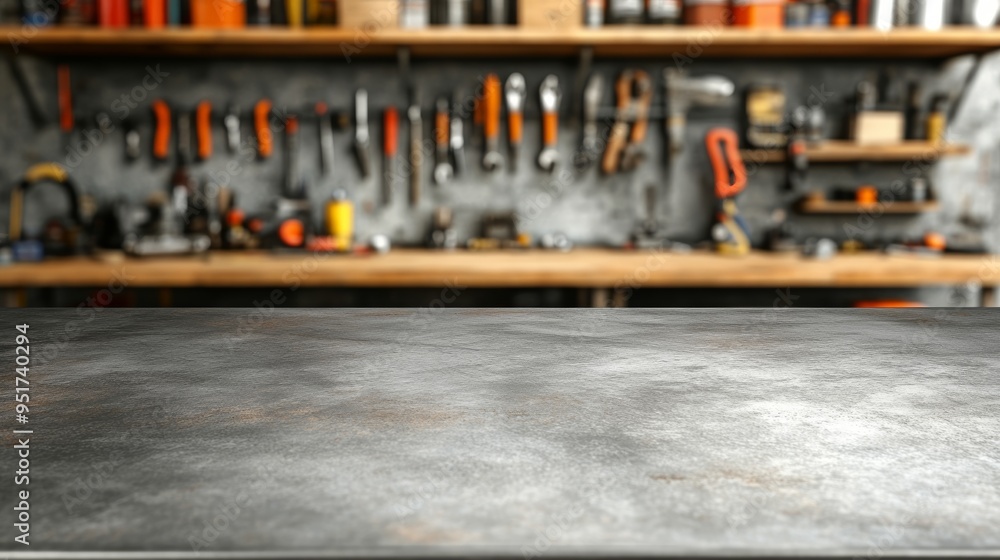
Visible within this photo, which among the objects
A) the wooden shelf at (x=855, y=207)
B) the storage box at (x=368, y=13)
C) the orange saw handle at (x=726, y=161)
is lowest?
the wooden shelf at (x=855, y=207)

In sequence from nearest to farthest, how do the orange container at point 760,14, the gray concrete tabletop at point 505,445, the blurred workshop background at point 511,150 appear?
the gray concrete tabletop at point 505,445 < the orange container at point 760,14 < the blurred workshop background at point 511,150

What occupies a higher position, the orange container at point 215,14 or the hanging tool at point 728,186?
the orange container at point 215,14

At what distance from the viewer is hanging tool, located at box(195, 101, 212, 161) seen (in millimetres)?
3057

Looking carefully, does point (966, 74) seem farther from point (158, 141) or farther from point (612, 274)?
point (158, 141)

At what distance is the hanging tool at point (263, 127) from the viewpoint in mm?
3041

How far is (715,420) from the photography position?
58 centimetres

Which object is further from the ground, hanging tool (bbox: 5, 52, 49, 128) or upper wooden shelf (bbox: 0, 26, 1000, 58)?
upper wooden shelf (bbox: 0, 26, 1000, 58)

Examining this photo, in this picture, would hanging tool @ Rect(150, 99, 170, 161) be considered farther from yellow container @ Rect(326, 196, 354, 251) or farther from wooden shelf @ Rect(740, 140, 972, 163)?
wooden shelf @ Rect(740, 140, 972, 163)

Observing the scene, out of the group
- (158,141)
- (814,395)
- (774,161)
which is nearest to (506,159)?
(774,161)

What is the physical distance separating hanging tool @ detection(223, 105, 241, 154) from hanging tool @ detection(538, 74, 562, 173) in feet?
3.89

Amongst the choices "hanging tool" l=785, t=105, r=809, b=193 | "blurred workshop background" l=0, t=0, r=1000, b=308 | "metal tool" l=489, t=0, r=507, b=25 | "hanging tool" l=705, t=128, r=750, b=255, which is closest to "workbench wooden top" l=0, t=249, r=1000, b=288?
"blurred workshop background" l=0, t=0, r=1000, b=308

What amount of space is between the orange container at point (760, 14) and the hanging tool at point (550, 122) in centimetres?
70

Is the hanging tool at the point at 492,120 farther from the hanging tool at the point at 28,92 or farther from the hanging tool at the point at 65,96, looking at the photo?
the hanging tool at the point at 28,92

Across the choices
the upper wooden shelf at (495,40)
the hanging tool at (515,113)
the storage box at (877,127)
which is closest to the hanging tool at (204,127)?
the upper wooden shelf at (495,40)
